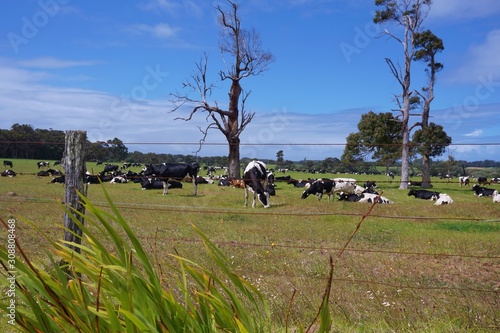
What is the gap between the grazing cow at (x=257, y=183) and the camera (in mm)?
20434

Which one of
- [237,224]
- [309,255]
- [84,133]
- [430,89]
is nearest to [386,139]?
[430,89]

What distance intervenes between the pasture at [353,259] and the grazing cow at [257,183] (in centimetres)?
485

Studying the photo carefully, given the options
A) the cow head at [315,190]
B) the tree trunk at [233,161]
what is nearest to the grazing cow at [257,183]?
the cow head at [315,190]

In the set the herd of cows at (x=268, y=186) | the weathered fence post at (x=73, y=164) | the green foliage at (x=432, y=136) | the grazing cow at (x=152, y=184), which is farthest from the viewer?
the green foliage at (x=432, y=136)

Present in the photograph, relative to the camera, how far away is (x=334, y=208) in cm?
1920

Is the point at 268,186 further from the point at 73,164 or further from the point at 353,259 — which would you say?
the point at 73,164

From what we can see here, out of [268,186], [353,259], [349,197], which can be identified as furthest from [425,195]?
[353,259]

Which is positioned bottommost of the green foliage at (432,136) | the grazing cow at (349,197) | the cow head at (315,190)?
the grazing cow at (349,197)

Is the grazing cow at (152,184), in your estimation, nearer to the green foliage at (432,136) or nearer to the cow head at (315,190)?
the cow head at (315,190)

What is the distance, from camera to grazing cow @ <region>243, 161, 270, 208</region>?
20.4m

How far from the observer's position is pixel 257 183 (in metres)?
20.5

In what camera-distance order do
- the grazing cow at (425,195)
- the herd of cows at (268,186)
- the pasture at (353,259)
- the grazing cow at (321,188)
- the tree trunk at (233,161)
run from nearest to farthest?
the pasture at (353,259) → the herd of cows at (268,186) → the grazing cow at (321,188) → the grazing cow at (425,195) → the tree trunk at (233,161)

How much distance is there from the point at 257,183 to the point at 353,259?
40.0 ft

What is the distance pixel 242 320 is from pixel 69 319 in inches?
27.0
